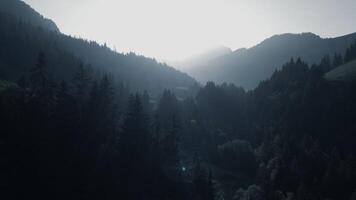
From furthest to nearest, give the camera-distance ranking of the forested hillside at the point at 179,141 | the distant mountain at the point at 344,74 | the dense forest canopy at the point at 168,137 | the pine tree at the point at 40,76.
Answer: the distant mountain at the point at 344,74
the pine tree at the point at 40,76
the dense forest canopy at the point at 168,137
the forested hillside at the point at 179,141

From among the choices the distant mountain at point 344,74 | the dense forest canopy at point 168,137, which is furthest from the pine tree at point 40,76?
the distant mountain at point 344,74

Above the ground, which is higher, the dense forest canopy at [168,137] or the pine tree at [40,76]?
the pine tree at [40,76]

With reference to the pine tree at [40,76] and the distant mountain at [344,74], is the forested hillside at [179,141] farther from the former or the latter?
the distant mountain at [344,74]

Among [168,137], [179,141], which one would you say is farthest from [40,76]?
[179,141]

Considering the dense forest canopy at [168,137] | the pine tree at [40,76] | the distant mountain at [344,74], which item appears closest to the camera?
the dense forest canopy at [168,137]

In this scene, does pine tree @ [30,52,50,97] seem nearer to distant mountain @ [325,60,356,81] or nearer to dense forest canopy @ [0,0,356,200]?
dense forest canopy @ [0,0,356,200]

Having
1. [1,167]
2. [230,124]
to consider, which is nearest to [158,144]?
[1,167]

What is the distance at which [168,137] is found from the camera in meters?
81.6

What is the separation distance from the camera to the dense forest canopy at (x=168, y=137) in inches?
2158

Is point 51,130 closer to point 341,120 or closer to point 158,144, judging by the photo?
point 158,144

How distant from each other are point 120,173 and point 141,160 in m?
5.57

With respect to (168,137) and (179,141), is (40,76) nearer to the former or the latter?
(168,137)

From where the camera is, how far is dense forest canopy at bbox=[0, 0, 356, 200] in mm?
54812

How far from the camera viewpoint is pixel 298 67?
527 ft
